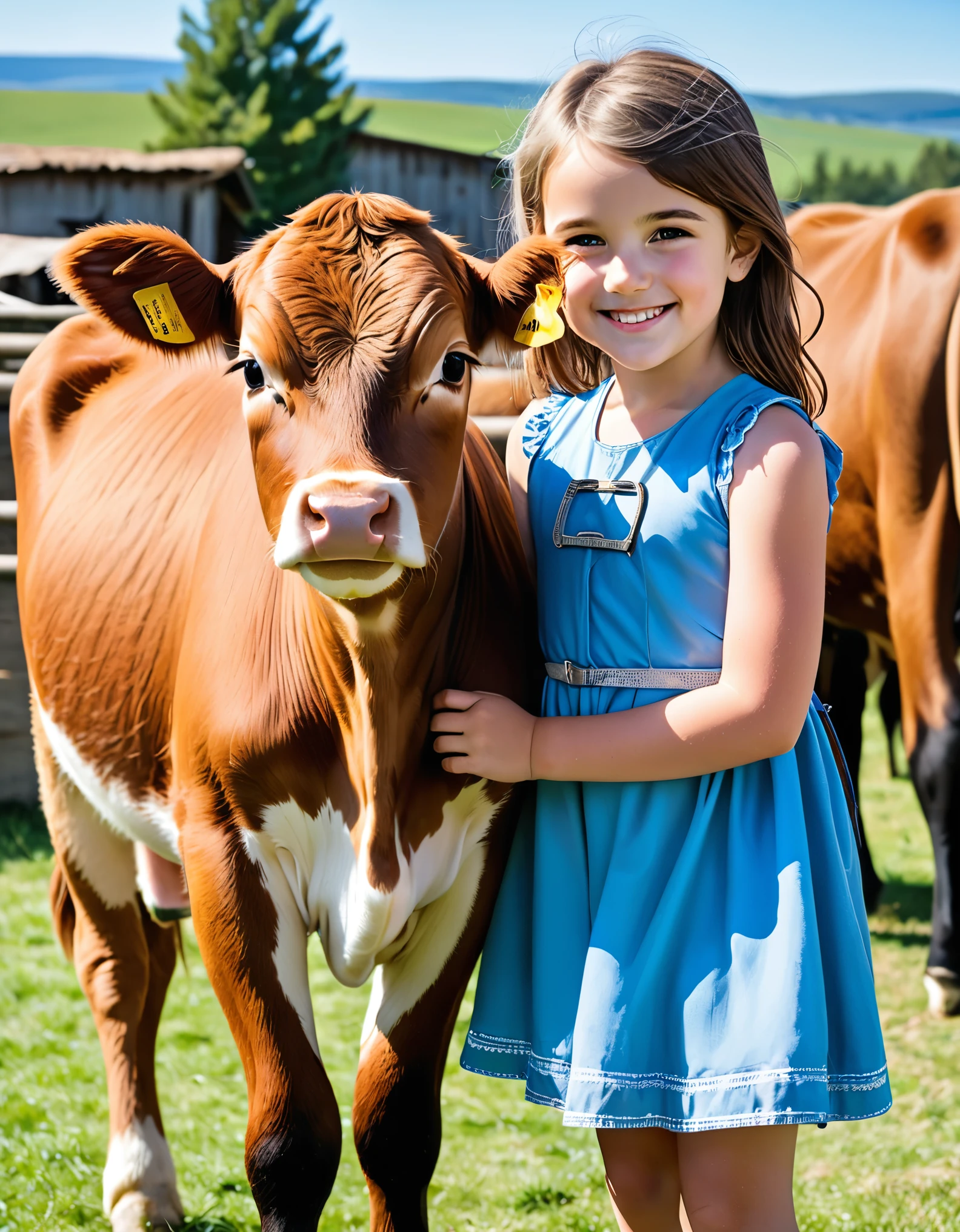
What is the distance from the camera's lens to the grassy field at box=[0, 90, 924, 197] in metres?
47.2

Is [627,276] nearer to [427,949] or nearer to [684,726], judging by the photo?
[684,726]

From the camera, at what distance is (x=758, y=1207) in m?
1.77

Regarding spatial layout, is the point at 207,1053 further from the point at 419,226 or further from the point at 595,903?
the point at 419,226

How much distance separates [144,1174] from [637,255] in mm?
2304

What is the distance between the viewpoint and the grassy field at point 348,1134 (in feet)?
9.48

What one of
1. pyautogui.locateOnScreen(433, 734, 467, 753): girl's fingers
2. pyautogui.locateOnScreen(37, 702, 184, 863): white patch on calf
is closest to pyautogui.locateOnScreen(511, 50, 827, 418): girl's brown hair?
pyautogui.locateOnScreen(433, 734, 467, 753): girl's fingers

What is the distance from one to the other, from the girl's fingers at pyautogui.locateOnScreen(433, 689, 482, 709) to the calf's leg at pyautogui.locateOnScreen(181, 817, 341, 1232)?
1.24 feet

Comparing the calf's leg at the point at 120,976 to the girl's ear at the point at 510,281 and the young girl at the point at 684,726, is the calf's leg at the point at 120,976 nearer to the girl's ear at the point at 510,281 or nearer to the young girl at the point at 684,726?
the young girl at the point at 684,726

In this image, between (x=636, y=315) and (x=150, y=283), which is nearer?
(x=636, y=315)

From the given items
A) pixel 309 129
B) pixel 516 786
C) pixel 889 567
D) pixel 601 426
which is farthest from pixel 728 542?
pixel 309 129

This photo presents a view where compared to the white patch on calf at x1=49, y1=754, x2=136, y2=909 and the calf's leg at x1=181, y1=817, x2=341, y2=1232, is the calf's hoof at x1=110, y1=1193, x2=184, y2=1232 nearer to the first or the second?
the white patch on calf at x1=49, y1=754, x2=136, y2=909

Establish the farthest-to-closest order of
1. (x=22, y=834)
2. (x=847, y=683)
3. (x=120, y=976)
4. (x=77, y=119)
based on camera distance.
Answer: (x=77, y=119), (x=22, y=834), (x=847, y=683), (x=120, y=976)

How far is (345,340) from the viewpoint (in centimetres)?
172

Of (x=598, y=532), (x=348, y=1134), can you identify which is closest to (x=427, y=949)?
(x=598, y=532)
